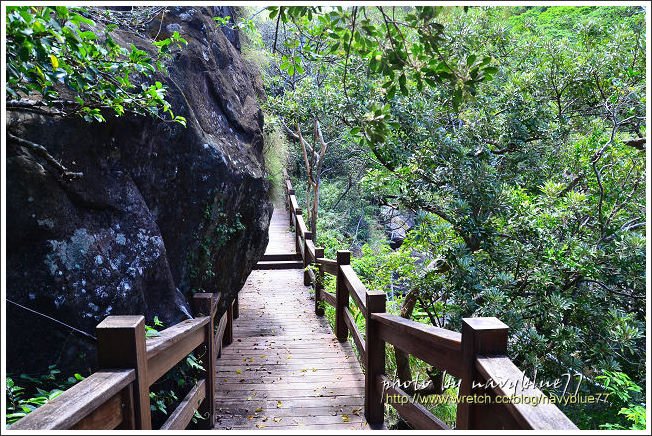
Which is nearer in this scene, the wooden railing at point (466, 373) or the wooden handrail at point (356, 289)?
the wooden railing at point (466, 373)

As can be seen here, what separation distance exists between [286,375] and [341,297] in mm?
1104

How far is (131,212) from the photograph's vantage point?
8.50 ft

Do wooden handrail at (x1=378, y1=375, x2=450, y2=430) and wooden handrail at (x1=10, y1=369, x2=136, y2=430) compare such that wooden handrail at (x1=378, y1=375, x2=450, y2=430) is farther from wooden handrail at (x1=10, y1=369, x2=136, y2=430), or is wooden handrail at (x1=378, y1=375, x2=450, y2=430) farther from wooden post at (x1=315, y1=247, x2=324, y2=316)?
wooden post at (x1=315, y1=247, x2=324, y2=316)

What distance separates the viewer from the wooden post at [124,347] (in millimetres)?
1503

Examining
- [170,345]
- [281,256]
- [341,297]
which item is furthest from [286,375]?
[281,256]

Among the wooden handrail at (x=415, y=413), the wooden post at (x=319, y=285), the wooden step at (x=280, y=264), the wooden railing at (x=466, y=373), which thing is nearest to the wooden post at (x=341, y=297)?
the wooden post at (x=319, y=285)

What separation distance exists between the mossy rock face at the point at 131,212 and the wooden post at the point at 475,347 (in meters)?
1.80

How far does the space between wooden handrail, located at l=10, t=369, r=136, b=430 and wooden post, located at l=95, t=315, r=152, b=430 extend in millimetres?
34

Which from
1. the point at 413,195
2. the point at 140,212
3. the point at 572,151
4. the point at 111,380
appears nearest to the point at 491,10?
the point at 572,151

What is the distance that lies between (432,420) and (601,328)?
2.16 metres

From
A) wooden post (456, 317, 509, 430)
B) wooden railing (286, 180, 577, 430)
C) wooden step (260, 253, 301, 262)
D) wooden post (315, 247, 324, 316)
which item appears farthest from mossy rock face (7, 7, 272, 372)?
wooden step (260, 253, 301, 262)

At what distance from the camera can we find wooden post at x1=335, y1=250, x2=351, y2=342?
4.60 metres

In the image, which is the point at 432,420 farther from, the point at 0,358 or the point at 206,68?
the point at 206,68

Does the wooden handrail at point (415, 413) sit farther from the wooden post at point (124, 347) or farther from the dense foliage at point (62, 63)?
the dense foliage at point (62, 63)
